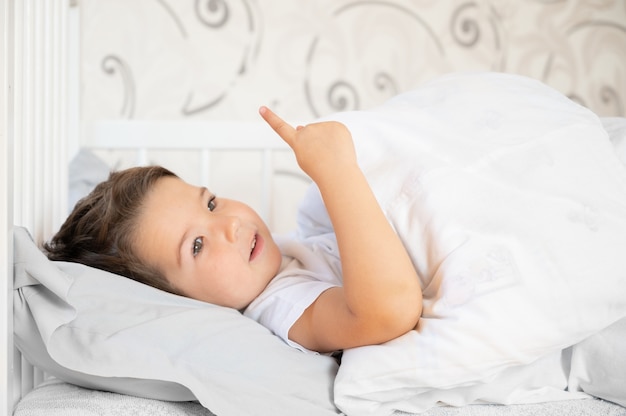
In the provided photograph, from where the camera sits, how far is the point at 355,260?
0.61 meters

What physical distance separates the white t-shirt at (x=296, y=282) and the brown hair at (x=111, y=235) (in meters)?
0.12

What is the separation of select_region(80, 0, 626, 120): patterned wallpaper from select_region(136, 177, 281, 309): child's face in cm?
71

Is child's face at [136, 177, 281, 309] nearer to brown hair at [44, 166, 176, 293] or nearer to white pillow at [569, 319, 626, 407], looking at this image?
brown hair at [44, 166, 176, 293]

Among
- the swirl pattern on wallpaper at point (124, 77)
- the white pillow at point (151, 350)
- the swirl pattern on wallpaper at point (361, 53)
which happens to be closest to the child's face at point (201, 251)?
the white pillow at point (151, 350)

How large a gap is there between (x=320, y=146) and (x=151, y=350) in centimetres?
25

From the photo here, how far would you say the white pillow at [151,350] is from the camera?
58 cm

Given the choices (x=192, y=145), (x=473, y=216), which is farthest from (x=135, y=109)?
(x=473, y=216)

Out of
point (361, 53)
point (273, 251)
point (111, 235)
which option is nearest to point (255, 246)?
point (273, 251)

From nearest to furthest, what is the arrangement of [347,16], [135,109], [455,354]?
[455,354] < [135,109] < [347,16]

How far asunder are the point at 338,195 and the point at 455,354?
181mm

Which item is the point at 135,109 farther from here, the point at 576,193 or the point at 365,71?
the point at 576,193

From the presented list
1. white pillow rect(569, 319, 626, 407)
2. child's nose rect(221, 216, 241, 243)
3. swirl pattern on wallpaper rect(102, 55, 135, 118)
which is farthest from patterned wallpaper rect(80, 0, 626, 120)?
white pillow rect(569, 319, 626, 407)

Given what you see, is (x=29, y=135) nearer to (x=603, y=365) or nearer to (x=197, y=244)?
(x=197, y=244)

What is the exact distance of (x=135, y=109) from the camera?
1.44 metres
